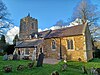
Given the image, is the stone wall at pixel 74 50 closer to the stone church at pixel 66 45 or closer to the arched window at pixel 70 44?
the stone church at pixel 66 45

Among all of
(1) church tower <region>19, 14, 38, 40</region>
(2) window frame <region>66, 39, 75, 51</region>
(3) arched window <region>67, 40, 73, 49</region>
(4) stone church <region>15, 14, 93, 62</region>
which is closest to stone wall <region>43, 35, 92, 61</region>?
(4) stone church <region>15, 14, 93, 62</region>

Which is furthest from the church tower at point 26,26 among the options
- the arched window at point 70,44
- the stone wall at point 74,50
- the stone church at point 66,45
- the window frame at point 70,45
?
the arched window at point 70,44

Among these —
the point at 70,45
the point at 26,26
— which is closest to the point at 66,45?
the point at 70,45

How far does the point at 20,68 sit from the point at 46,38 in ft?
68.1

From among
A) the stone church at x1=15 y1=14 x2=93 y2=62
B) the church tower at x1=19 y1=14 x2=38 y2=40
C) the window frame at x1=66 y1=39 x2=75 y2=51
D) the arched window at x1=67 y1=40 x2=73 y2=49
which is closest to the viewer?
the stone church at x1=15 y1=14 x2=93 y2=62

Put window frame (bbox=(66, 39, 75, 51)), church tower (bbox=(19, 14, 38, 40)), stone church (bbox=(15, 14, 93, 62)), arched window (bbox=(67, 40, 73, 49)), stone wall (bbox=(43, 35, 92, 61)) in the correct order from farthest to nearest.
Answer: church tower (bbox=(19, 14, 38, 40)) < arched window (bbox=(67, 40, 73, 49)) < window frame (bbox=(66, 39, 75, 51)) < stone church (bbox=(15, 14, 93, 62)) < stone wall (bbox=(43, 35, 92, 61))

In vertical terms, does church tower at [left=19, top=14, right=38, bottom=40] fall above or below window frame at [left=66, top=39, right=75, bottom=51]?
above

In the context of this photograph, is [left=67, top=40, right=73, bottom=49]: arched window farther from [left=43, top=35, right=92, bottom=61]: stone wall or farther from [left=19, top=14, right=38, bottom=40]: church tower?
[left=19, top=14, right=38, bottom=40]: church tower

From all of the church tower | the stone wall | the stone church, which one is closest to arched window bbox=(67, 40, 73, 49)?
the stone church

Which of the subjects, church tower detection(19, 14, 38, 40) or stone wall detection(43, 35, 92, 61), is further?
church tower detection(19, 14, 38, 40)

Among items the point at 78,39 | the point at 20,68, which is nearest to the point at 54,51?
the point at 78,39

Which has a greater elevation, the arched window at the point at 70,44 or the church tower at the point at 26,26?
the church tower at the point at 26,26

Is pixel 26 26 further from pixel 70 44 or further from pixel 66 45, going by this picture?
pixel 70 44

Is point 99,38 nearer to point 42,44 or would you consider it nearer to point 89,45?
point 89,45
